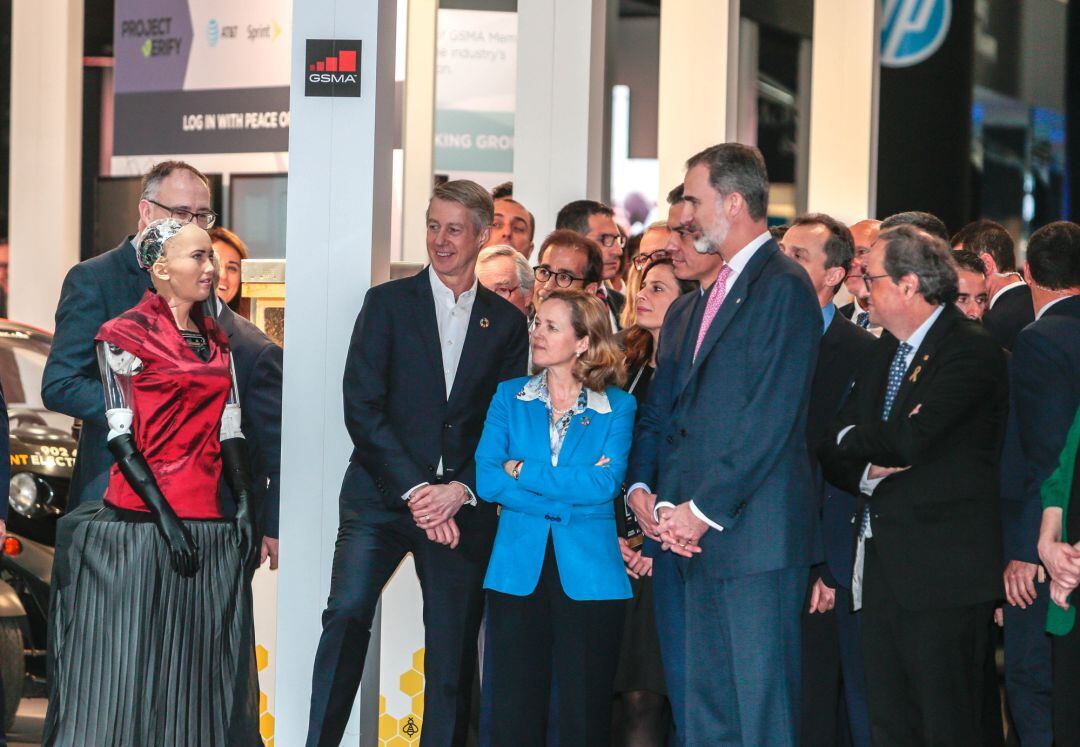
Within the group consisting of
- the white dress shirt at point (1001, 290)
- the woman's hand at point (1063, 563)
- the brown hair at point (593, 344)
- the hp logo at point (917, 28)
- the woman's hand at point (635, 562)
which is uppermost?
the hp logo at point (917, 28)

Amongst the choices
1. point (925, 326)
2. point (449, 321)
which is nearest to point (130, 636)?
point (449, 321)

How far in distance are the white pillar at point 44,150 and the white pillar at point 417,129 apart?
304 centimetres

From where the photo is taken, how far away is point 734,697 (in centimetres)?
416

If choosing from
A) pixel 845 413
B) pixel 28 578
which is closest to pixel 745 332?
pixel 845 413

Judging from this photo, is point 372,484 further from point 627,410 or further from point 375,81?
point 375,81

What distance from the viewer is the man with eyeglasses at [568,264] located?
5898 millimetres

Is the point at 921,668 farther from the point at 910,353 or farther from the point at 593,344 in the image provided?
the point at 593,344

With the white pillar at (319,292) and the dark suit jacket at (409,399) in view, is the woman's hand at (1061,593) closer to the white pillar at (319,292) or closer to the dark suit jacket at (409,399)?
the dark suit jacket at (409,399)

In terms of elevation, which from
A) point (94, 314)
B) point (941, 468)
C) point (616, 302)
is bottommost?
point (941, 468)

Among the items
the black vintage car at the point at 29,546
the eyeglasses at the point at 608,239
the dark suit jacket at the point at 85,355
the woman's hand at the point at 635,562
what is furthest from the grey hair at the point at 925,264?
the black vintage car at the point at 29,546

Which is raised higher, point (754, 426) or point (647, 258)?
point (647, 258)

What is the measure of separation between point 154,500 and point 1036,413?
2706mm

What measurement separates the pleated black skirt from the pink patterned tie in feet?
4.87

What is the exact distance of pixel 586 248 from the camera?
5.96 metres
